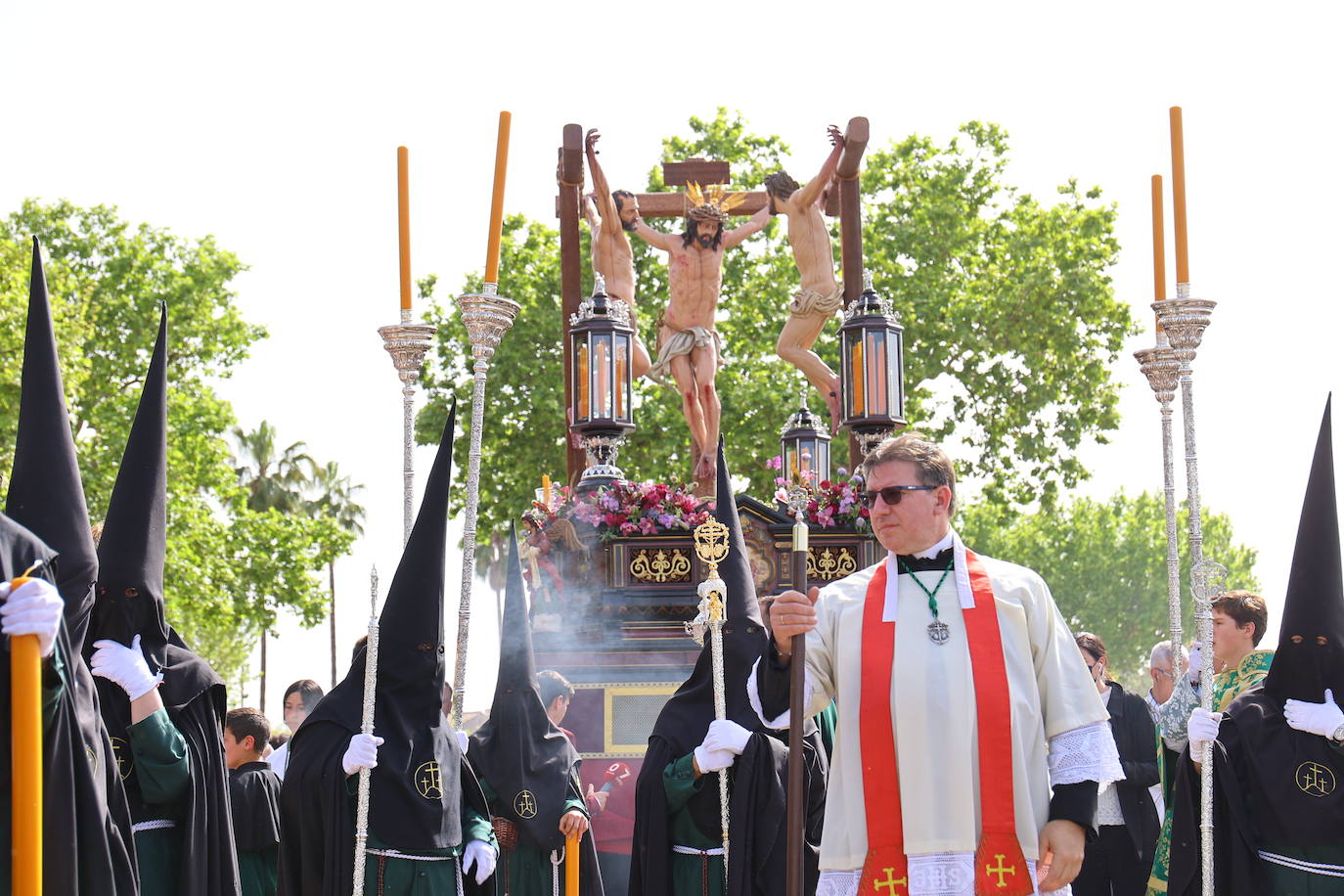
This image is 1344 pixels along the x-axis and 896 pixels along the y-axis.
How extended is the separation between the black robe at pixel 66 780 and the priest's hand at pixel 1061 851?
2683mm

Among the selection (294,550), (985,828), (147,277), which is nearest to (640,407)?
(294,550)

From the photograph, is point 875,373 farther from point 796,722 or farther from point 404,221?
point 796,722

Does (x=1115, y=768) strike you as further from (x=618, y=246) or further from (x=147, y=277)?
(x=147, y=277)

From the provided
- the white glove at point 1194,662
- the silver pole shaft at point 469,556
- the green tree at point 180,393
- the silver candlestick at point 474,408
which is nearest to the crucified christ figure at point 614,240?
the silver candlestick at point 474,408

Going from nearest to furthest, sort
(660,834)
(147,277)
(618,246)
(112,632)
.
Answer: (112,632) → (660,834) → (618,246) → (147,277)

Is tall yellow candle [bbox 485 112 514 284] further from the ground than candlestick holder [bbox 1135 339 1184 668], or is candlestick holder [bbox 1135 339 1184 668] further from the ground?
tall yellow candle [bbox 485 112 514 284]

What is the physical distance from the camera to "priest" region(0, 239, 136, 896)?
163 inches

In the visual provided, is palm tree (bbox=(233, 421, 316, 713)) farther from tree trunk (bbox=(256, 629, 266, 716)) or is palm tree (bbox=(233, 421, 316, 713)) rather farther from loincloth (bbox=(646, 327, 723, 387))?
loincloth (bbox=(646, 327, 723, 387))

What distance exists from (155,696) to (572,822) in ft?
7.29

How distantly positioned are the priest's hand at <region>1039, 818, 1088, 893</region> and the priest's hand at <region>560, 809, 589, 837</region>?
10.2ft

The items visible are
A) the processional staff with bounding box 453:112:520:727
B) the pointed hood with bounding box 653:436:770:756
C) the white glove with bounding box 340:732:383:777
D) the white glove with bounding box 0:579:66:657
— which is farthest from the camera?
the processional staff with bounding box 453:112:520:727

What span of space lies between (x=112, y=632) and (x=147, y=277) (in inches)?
1056

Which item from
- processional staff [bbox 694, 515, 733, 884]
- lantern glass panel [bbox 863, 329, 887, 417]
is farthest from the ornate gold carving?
lantern glass panel [bbox 863, 329, 887, 417]

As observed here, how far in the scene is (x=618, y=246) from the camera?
14.3 meters
